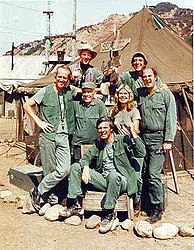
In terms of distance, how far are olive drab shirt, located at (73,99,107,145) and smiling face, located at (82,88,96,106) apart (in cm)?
5

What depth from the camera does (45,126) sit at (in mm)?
5160

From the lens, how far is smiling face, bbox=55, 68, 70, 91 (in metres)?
5.08

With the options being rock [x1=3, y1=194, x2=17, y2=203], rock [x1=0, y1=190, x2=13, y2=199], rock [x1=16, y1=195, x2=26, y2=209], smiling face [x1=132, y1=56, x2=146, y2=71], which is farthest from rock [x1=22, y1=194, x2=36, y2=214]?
smiling face [x1=132, y1=56, x2=146, y2=71]

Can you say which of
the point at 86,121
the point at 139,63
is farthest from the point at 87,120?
the point at 139,63

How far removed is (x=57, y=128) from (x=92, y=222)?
113cm

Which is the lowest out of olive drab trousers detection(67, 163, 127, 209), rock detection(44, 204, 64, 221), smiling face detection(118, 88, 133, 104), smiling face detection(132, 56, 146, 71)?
rock detection(44, 204, 64, 221)

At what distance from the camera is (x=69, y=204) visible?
5.08m

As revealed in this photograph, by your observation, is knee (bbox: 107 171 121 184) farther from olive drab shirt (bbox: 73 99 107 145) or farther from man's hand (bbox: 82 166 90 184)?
olive drab shirt (bbox: 73 99 107 145)

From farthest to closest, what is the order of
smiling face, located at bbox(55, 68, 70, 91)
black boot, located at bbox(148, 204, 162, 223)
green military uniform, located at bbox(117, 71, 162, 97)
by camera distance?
1. green military uniform, located at bbox(117, 71, 162, 97)
2. smiling face, located at bbox(55, 68, 70, 91)
3. black boot, located at bbox(148, 204, 162, 223)

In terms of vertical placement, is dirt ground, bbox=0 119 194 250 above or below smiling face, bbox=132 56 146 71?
below

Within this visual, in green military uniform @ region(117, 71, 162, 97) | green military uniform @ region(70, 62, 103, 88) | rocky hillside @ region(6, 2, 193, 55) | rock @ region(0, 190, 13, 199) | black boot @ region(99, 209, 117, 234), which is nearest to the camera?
black boot @ region(99, 209, 117, 234)

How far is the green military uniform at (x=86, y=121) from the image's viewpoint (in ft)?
16.9

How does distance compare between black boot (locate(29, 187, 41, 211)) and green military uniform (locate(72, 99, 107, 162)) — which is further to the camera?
black boot (locate(29, 187, 41, 211))

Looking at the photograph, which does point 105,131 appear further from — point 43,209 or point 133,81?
point 43,209
